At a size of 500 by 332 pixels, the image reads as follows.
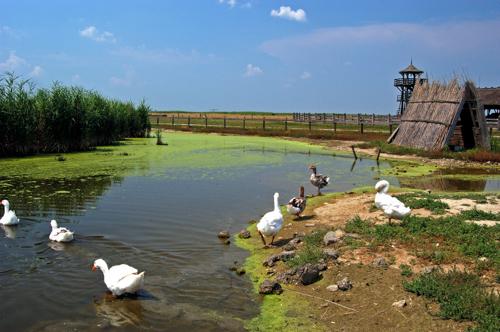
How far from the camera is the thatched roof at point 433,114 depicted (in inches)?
1103

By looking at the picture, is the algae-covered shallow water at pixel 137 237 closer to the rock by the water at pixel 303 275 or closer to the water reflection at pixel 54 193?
the water reflection at pixel 54 193

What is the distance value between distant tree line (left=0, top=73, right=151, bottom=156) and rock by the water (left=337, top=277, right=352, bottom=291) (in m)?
21.8

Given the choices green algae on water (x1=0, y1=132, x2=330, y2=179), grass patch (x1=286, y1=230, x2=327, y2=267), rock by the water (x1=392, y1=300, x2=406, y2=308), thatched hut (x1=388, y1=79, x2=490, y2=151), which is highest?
thatched hut (x1=388, y1=79, x2=490, y2=151)

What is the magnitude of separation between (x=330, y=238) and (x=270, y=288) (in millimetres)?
2235

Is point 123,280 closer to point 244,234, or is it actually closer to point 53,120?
point 244,234

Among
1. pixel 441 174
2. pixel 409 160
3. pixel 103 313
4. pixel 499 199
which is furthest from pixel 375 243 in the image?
pixel 409 160

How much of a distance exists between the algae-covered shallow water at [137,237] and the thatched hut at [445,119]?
7.50m

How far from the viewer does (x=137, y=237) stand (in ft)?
34.9

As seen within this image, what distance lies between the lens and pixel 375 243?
28.4 feet

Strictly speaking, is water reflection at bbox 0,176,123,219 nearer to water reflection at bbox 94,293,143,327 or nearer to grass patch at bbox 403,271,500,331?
water reflection at bbox 94,293,143,327

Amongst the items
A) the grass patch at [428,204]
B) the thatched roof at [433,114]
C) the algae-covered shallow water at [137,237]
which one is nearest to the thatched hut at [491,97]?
the thatched roof at [433,114]

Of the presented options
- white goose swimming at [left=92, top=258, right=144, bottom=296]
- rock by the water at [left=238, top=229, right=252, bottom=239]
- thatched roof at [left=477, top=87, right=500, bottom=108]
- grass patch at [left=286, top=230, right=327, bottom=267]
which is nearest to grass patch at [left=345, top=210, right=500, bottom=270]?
grass patch at [left=286, top=230, right=327, bottom=267]

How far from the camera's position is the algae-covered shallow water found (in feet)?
22.5

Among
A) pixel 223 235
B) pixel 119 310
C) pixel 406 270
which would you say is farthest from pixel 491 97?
pixel 119 310
